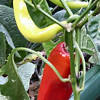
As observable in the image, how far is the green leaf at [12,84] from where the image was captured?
71 cm

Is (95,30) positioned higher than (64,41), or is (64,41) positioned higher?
(64,41)

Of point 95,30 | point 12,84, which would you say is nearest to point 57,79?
point 12,84

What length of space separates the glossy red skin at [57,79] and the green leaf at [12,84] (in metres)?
0.06

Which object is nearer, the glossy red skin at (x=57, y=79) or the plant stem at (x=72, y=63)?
the plant stem at (x=72, y=63)

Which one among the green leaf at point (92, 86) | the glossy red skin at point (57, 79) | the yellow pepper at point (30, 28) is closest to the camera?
the yellow pepper at point (30, 28)

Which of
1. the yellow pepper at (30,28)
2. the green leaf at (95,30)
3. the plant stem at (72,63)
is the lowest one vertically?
the green leaf at (95,30)

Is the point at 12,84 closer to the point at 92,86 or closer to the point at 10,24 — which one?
the point at 92,86

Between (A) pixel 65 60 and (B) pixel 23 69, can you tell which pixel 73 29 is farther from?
(B) pixel 23 69

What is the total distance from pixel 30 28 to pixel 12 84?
20 cm

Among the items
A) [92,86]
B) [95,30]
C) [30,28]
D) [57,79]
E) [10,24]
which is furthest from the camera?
[10,24]

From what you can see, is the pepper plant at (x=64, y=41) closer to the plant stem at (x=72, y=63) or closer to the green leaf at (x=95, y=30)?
the plant stem at (x=72, y=63)

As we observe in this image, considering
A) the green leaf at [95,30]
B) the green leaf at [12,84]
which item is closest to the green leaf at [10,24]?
the green leaf at [95,30]

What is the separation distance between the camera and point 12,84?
725 millimetres

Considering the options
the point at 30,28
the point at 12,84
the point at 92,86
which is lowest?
the point at 92,86
